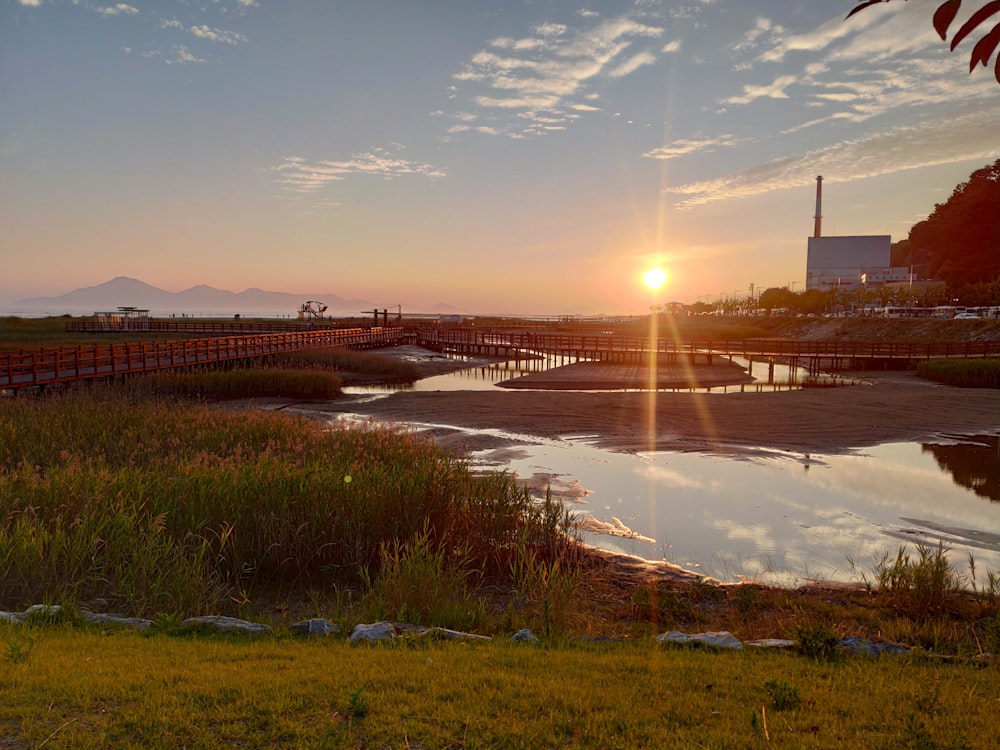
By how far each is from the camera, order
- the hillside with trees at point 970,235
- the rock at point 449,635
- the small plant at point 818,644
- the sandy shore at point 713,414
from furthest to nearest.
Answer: the hillside with trees at point 970,235, the sandy shore at point 713,414, the rock at point 449,635, the small plant at point 818,644

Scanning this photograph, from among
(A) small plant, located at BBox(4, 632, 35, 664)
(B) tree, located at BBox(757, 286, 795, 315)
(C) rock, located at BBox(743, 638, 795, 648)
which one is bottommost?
(C) rock, located at BBox(743, 638, 795, 648)

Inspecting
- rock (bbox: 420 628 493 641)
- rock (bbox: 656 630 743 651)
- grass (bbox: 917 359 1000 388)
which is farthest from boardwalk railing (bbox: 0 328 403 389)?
grass (bbox: 917 359 1000 388)

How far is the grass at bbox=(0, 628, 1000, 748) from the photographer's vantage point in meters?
4.33

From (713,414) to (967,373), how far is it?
65.1ft

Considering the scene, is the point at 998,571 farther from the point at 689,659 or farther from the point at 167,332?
the point at 167,332

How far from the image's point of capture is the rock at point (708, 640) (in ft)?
20.4

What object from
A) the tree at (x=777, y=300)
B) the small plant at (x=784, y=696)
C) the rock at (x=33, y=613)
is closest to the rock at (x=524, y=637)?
the small plant at (x=784, y=696)

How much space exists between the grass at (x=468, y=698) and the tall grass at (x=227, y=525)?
76.2 inches

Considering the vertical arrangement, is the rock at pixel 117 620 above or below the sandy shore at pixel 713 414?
above

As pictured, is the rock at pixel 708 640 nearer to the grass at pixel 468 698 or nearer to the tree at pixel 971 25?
the grass at pixel 468 698

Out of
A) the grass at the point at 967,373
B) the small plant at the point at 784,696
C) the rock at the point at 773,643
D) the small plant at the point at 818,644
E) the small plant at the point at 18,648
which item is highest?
the grass at the point at 967,373

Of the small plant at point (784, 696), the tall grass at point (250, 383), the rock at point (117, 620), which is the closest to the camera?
the small plant at point (784, 696)

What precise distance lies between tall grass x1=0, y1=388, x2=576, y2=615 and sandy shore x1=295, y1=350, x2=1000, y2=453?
10268 mm

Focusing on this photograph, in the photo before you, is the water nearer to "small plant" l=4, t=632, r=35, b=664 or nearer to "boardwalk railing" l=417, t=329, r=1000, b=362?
"small plant" l=4, t=632, r=35, b=664
